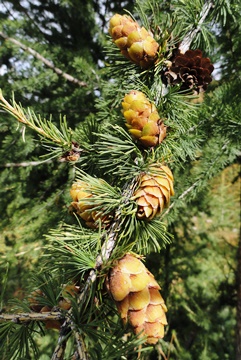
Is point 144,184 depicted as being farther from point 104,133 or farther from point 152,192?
point 104,133

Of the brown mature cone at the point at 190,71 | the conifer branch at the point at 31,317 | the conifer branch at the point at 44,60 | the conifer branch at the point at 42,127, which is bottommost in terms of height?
the conifer branch at the point at 31,317

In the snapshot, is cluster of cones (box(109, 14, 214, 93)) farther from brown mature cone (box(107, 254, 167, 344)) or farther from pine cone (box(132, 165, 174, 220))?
brown mature cone (box(107, 254, 167, 344))

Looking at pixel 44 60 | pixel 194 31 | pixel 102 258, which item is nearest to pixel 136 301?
pixel 102 258

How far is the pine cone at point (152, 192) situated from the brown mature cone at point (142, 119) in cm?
5

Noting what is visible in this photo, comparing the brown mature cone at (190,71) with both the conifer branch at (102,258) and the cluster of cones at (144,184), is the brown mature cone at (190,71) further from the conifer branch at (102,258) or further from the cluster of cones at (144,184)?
the conifer branch at (102,258)

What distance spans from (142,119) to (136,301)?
0.29 meters

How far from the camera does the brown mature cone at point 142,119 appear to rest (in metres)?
0.50

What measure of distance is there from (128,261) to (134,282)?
34 millimetres

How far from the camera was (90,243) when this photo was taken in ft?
1.63

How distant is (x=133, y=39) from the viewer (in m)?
0.56

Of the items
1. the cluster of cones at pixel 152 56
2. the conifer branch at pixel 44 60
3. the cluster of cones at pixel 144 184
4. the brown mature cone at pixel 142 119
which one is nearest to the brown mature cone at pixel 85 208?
the cluster of cones at pixel 144 184

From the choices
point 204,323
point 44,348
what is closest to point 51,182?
point 44,348

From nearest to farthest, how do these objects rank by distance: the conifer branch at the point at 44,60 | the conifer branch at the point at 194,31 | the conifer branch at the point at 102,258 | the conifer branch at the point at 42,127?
1. the conifer branch at the point at 102,258
2. the conifer branch at the point at 42,127
3. the conifer branch at the point at 194,31
4. the conifer branch at the point at 44,60

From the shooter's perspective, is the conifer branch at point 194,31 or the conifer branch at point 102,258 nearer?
the conifer branch at point 102,258
